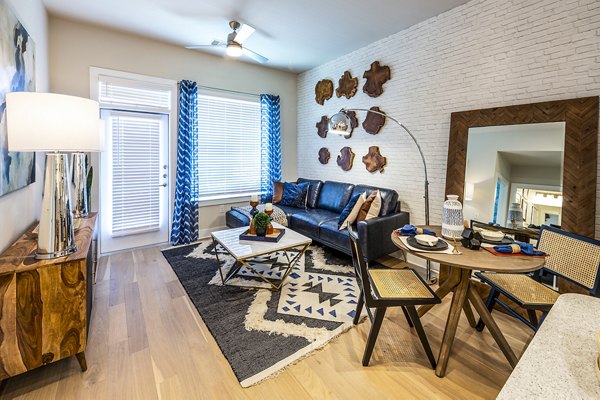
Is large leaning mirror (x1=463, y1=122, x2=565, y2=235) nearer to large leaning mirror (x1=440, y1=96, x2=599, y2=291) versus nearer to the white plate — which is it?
large leaning mirror (x1=440, y1=96, x2=599, y2=291)

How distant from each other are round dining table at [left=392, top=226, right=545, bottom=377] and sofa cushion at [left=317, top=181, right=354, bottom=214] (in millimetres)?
2094

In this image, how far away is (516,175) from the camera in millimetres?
2646

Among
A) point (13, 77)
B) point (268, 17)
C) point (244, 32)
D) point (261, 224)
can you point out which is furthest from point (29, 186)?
point (268, 17)

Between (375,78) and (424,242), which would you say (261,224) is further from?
(375,78)

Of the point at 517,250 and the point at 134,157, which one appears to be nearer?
the point at 517,250

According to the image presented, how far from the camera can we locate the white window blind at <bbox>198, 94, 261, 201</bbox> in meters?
4.58

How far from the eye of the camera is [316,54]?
174 inches

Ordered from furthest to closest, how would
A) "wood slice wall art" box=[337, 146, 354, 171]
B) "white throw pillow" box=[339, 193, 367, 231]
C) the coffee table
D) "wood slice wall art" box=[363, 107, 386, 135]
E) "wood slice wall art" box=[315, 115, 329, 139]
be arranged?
1. "wood slice wall art" box=[315, 115, 329, 139]
2. "wood slice wall art" box=[337, 146, 354, 171]
3. "wood slice wall art" box=[363, 107, 386, 135]
4. "white throw pillow" box=[339, 193, 367, 231]
5. the coffee table

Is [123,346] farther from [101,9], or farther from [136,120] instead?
[101,9]

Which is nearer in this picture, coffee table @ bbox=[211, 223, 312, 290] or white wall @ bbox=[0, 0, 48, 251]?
white wall @ bbox=[0, 0, 48, 251]

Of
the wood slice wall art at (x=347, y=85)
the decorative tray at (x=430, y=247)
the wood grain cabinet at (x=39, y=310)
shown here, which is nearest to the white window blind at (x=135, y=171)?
the wood grain cabinet at (x=39, y=310)

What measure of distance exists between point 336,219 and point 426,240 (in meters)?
2.01

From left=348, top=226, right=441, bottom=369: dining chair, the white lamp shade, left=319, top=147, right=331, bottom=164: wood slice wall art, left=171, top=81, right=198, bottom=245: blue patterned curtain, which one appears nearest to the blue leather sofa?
left=319, top=147, right=331, bottom=164: wood slice wall art

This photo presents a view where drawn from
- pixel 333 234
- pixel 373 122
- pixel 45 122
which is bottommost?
pixel 333 234
